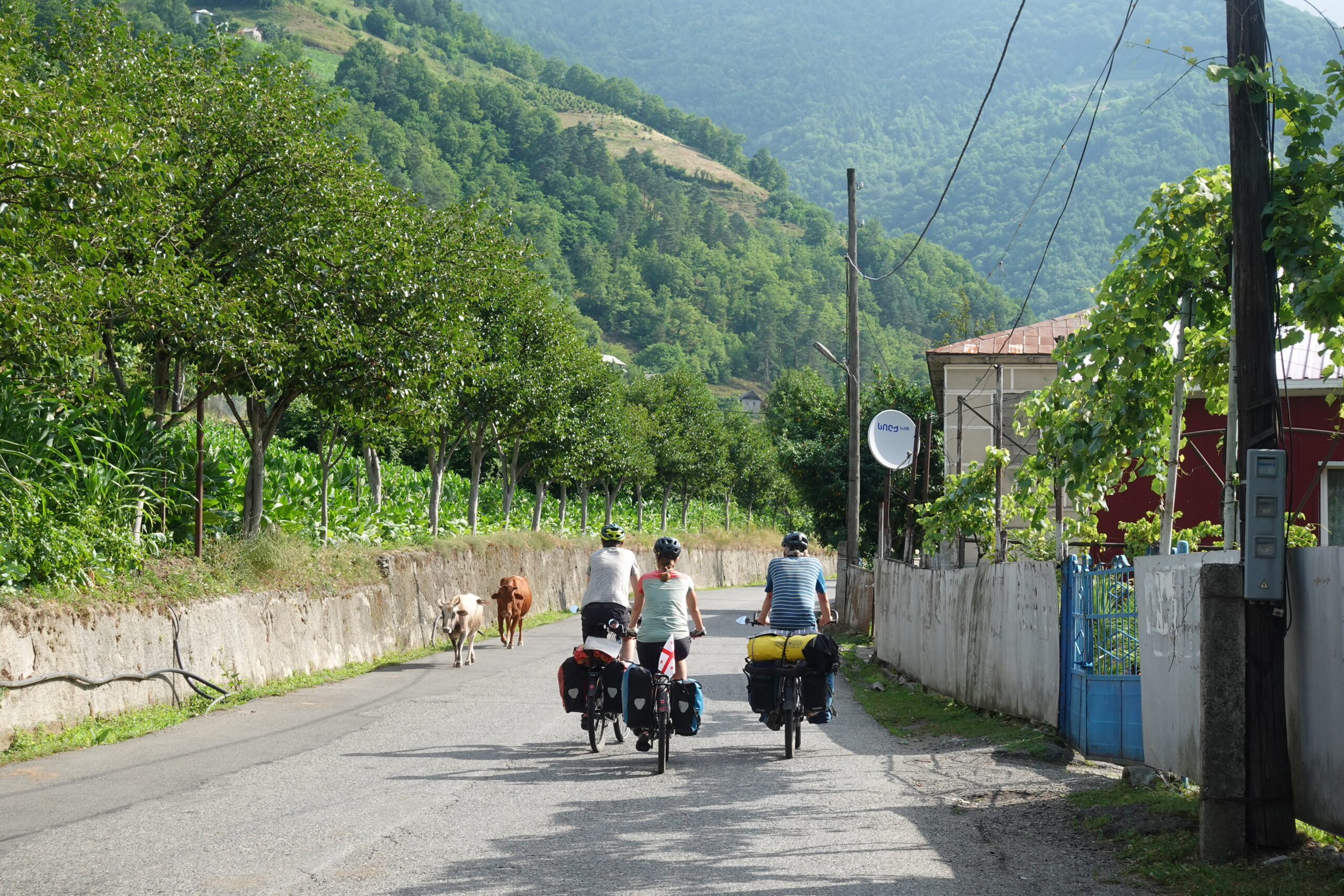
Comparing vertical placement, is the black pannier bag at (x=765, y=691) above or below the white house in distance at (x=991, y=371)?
below

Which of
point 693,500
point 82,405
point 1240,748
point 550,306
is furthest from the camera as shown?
point 693,500

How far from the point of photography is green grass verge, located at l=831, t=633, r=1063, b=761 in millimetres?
10836

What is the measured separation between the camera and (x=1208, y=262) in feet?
27.6

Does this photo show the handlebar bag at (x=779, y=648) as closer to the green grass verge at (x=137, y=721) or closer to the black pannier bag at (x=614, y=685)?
the black pannier bag at (x=614, y=685)

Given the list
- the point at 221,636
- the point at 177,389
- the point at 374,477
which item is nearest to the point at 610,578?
the point at 221,636

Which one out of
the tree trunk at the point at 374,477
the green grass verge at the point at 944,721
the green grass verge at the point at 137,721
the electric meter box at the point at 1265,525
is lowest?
the green grass verge at the point at 944,721

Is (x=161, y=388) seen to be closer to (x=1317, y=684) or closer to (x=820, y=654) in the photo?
(x=820, y=654)

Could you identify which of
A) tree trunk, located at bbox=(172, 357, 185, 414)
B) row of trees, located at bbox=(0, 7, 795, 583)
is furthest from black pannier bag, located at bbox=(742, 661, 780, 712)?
tree trunk, located at bbox=(172, 357, 185, 414)

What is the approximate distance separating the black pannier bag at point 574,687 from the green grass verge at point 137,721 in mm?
3814

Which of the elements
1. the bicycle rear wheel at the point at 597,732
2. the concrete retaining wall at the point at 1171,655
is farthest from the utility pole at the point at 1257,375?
the bicycle rear wheel at the point at 597,732

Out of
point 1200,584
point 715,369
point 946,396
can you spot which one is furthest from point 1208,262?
point 715,369

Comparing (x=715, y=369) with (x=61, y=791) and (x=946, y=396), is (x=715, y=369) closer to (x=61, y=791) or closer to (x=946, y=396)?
(x=946, y=396)

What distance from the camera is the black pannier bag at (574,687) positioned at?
10.4 meters

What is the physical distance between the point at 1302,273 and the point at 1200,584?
1941mm
